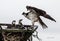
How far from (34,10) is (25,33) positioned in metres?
0.35

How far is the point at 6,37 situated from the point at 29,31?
0.29m

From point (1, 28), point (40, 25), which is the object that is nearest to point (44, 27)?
point (40, 25)

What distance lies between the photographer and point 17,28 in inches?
285

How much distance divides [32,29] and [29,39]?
273 millimetres

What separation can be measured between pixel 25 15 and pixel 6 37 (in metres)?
0.35

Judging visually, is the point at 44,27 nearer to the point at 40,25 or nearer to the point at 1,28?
the point at 40,25

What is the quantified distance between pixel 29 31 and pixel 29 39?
0.33 meters

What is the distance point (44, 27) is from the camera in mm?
7391

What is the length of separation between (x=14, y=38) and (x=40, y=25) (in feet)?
1.29

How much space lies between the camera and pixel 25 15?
7.38 m

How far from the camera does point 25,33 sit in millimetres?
7188

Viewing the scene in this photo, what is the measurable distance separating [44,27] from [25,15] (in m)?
0.26

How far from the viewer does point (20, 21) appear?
7.37 metres

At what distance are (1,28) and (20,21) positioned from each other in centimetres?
28
